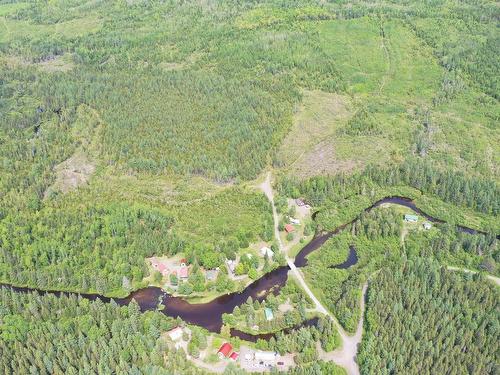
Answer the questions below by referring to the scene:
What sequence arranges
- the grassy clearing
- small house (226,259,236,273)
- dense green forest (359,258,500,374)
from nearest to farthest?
dense green forest (359,258,500,374) → small house (226,259,236,273) → the grassy clearing

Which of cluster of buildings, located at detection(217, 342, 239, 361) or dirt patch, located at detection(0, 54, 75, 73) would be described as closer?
cluster of buildings, located at detection(217, 342, 239, 361)

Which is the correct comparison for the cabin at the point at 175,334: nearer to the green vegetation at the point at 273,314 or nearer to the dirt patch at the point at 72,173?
the green vegetation at the point at 273,314

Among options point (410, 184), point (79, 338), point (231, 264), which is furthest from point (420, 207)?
point (79, 338)

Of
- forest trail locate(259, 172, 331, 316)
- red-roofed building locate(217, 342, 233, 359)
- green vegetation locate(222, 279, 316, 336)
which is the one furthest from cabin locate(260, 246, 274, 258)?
red-roofed building locate(217, 342, 233, 359)

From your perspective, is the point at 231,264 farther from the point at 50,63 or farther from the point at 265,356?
the point at 50,63

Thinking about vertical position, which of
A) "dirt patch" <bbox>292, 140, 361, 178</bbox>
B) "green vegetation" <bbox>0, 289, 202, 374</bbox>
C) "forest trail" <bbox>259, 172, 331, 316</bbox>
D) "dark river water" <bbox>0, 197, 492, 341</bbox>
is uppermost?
"green vegetation" <bbox>0, 289, 202, 374</bbox>

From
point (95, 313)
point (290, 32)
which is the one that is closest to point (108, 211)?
point (95, 313)

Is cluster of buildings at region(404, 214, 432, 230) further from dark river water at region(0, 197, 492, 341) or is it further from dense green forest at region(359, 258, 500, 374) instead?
dense green forest at region(359, 258, 500, 374)
